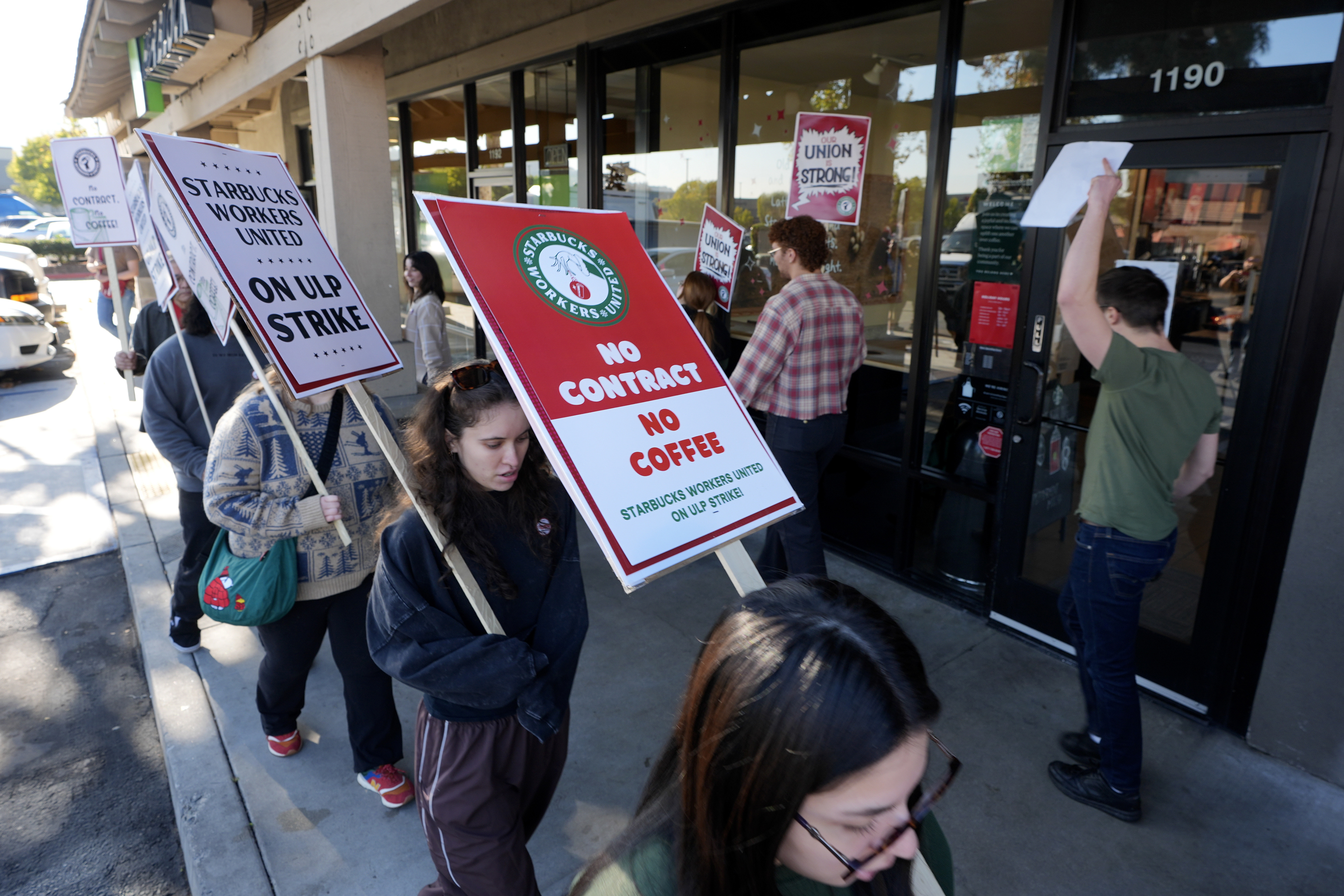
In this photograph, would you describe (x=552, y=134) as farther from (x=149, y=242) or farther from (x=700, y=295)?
(x=149, y=242)

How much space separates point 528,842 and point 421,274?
13.9 feet

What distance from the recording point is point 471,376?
6.40ft

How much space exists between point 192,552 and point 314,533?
1641 millimetres

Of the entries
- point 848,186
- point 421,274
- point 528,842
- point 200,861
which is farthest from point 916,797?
point 421,274

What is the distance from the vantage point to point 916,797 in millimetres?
1054

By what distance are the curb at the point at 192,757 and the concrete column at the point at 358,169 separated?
263 cm

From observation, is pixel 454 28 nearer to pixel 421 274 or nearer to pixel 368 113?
pixel 368 113

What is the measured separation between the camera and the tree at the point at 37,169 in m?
49.9

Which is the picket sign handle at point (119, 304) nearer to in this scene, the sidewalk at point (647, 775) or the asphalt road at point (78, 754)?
the asphalt road at point (78, 754)

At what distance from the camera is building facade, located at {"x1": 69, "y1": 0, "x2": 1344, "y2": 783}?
2945 millimetres

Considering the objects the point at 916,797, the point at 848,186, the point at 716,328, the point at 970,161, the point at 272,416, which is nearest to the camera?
the point at 916,797

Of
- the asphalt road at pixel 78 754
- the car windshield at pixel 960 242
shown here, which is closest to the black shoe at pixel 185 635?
the asphalt road at pixel 78 754

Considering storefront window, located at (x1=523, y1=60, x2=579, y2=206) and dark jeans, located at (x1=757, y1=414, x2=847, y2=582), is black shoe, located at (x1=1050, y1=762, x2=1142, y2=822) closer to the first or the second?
dark jeans, located at (x1=757, y1=414, x2=847, y2=582)

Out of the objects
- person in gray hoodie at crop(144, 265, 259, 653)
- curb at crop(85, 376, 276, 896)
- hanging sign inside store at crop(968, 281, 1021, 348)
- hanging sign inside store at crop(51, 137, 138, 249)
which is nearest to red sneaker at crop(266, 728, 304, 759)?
curb at crop(85, 376, 276, 896)
